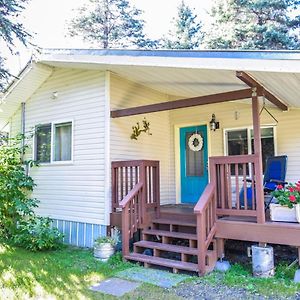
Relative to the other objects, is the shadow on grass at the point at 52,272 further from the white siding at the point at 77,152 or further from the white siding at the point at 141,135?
the white siding at the point at 141,135

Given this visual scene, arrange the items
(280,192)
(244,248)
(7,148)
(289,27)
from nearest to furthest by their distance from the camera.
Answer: (280,192), (244,248), (7,148), (289,27)

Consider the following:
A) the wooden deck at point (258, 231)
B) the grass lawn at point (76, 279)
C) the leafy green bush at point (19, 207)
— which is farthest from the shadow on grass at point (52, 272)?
the wooden deck at point (258, 231)

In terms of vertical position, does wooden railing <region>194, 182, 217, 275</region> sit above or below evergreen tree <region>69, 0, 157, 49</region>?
below

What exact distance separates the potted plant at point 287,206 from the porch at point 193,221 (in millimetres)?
142

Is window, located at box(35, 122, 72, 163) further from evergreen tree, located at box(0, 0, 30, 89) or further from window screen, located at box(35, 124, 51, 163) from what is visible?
evergreen tree, located at box(0, 0, 30, 89)

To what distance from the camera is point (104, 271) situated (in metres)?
4.91

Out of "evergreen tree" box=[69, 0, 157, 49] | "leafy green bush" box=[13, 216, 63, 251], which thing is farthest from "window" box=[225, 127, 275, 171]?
"evergreen tree" box=[69, 0, 157, 49]

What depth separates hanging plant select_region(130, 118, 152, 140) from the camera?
706cm

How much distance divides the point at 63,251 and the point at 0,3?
456 centimetres

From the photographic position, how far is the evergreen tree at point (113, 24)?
18312 millimetres

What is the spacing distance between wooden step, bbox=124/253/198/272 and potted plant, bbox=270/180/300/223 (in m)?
1.42

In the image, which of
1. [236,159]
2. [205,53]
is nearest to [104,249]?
[236,159]

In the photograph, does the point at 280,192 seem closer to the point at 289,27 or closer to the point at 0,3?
the point at 0,3

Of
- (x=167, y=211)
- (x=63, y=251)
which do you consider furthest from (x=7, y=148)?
(x=167, y=211)
